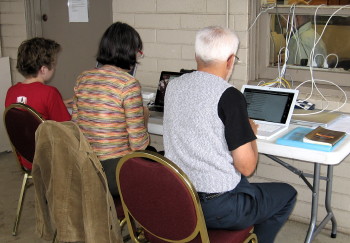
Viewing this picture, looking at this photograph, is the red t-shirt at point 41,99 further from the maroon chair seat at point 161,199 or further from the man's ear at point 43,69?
the maroon chair seat at point 161,199

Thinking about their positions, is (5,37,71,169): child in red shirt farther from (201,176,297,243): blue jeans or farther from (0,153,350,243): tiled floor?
(201,176,297,243): blue jeans

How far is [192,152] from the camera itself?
→ 1.76 m

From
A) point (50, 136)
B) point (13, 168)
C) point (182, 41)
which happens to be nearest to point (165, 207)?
point (50, 136)

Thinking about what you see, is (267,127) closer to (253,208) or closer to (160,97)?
(253,208)

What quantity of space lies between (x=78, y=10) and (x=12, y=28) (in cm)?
73

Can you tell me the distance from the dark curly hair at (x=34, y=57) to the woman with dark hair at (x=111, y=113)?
57 cm

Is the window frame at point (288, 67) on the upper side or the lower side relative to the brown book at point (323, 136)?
upper

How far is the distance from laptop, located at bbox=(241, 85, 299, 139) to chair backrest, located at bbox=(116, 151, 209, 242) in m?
0.74

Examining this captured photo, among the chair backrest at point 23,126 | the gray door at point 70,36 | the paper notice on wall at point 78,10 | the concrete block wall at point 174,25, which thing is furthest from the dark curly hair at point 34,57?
the paper notice on wall at point 78,10

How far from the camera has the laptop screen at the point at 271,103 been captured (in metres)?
2.31

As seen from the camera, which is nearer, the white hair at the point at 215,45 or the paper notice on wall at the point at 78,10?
the white hair at the point at 215,45

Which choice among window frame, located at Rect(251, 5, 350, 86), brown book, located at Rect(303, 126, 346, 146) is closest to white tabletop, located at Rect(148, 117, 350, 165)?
brown book, located at Rect(303, 126, 346, 146)

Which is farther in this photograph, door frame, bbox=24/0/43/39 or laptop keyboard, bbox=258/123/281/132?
door frame, bbox=24/0/43/39

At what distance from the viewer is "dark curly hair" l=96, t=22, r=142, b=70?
88.0 inches
